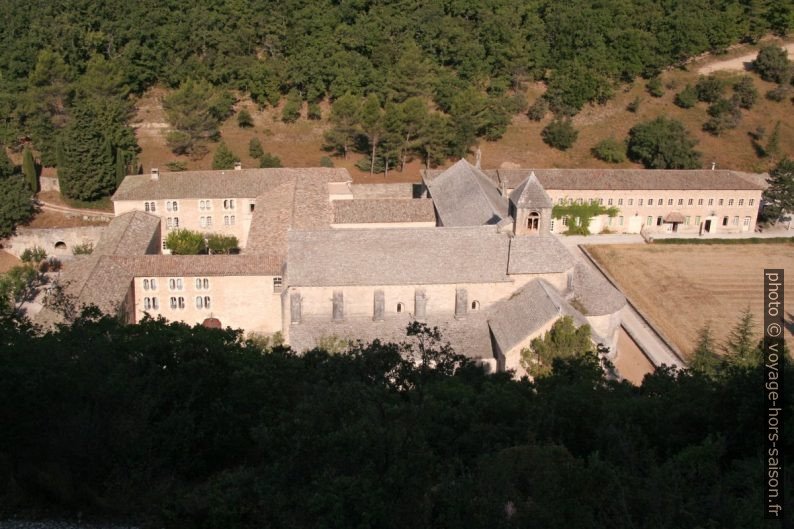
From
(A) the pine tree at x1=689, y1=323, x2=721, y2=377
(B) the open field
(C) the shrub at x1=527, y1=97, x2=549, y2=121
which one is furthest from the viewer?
(C) the shrub at x1=527, y1=97, x2=549, y2=121

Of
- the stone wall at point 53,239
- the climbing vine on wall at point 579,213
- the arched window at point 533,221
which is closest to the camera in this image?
the arched window at point 533,221

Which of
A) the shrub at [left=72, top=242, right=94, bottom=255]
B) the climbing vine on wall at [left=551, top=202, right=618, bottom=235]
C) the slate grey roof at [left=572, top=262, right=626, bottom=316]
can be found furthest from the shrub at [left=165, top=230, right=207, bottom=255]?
the climbing vine on wall at [left=551, top=202, right=618, bottom=235]

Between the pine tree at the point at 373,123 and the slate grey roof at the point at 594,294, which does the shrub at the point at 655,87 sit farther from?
the slate grey roof at the point at 594,294

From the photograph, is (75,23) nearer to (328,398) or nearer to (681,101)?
(681,101)

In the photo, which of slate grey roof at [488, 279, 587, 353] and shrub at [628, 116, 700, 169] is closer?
slate grey roof at [488, 279, 587, 353]

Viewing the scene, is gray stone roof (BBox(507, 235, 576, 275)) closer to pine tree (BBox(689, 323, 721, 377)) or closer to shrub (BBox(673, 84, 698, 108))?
pine tree (BBox(689, 323, 721, 377))

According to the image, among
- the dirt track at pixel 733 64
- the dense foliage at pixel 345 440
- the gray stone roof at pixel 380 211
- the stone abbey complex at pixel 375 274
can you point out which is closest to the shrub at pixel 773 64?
the dirt track at pixel 733 64

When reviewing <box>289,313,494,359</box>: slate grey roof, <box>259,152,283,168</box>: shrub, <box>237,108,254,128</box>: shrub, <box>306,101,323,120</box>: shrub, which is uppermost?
<box>306,101,323,120</box>: shrub

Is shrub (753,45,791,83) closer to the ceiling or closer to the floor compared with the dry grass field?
closer to the ceiling
